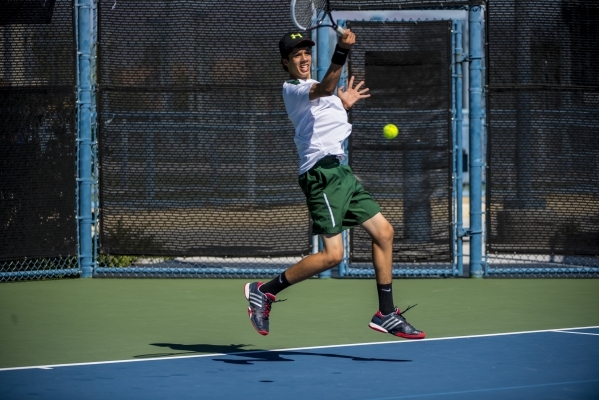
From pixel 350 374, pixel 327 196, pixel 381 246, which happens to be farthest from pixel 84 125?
pixel 350 374

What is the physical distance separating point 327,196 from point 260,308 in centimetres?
76

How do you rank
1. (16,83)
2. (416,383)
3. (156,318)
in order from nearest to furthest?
(416,383) < (156,318) < (16,83)

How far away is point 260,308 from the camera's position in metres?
6.42

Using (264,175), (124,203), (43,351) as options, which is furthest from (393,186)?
(43,351)

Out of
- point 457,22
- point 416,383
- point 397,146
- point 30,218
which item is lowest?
point 416,383

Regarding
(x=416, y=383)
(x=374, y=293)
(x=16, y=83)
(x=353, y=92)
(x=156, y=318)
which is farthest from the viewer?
(x=16, y=83)

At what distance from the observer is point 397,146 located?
9.91 meters

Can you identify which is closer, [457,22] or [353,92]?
[353,92]

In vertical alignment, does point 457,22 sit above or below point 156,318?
above

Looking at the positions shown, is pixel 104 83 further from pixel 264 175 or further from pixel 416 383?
pixel 416 383

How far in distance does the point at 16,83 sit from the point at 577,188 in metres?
5.03

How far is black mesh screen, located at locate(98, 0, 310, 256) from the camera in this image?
32.2ft

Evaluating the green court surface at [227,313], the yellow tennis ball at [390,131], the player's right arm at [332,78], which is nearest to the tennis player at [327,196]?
the player's right arm at [332,78]

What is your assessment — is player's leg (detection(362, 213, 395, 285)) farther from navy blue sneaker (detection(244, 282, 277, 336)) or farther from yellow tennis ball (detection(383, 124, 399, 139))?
yellow tennis ball (detection(383, 124, 399, 139))
